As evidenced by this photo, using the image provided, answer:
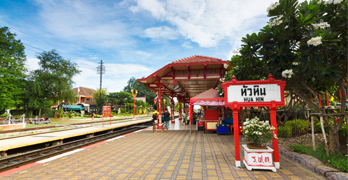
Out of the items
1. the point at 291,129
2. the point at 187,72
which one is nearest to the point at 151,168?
the point at 291,129

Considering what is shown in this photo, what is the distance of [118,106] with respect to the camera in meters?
49.0

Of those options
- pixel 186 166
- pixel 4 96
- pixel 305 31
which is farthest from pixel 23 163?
pixel 4 96

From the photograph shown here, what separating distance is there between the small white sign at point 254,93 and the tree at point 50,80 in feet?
83.9

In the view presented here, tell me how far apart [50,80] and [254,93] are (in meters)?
26.8

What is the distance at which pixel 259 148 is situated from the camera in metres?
4.59

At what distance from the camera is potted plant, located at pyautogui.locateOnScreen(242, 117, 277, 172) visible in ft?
14.6

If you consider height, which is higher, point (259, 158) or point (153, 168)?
point (259, 158)

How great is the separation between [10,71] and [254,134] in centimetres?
2241

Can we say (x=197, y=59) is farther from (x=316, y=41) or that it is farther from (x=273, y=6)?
(x=316, y=41)

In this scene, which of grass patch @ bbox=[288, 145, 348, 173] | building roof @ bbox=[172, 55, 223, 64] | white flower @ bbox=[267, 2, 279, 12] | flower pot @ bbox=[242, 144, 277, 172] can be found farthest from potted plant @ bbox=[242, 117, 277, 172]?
building roof @ bbox=[172, 55, 223, 64]

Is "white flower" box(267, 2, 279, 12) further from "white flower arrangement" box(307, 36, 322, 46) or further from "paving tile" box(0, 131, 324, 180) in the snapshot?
"paving tile" box(0, 131, 324, 180)

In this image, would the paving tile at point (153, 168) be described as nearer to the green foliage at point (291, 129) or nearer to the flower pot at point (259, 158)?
the flower pot at point (259, 158)

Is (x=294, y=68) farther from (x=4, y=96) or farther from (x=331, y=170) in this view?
(x=4, y=96)

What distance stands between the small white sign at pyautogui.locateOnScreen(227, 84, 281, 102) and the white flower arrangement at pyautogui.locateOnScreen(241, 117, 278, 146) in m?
0.68
